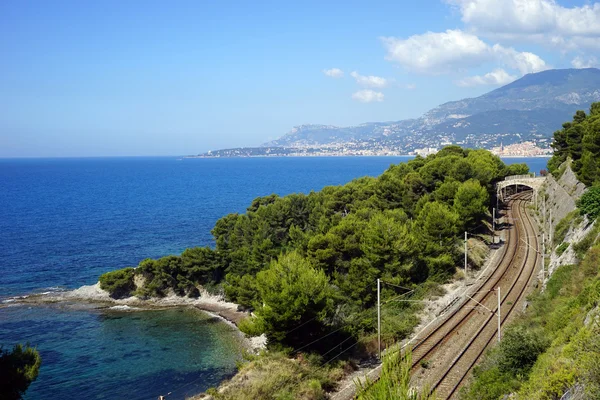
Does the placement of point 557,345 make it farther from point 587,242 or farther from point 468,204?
point 468,204

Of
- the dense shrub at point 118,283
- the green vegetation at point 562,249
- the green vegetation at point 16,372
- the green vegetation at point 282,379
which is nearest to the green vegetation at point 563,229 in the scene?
the green vegetation at point 562,249

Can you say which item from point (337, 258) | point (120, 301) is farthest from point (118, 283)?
point (337, 258)

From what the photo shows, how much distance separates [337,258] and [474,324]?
387 inches

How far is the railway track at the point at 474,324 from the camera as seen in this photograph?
57.8 feet

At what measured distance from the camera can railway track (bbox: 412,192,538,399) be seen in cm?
1761

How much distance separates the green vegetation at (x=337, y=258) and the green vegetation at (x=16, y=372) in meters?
8.04

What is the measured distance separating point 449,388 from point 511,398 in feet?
18.3

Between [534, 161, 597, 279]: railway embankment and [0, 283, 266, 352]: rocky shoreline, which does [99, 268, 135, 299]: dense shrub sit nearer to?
[0, 283, 266, 352]: rocky shoreline

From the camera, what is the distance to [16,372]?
53.1 ft

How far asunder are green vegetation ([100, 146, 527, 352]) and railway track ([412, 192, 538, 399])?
2.04m

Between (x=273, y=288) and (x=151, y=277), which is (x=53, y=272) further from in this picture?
(x=273, y=288)

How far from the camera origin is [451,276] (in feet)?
98.9

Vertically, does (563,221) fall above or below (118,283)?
above

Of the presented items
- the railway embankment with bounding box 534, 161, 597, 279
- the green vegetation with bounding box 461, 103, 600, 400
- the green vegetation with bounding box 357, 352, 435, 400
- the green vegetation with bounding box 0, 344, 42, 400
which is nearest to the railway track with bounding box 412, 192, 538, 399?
the green vegetation with bounding box 461, 103, 600, 400
